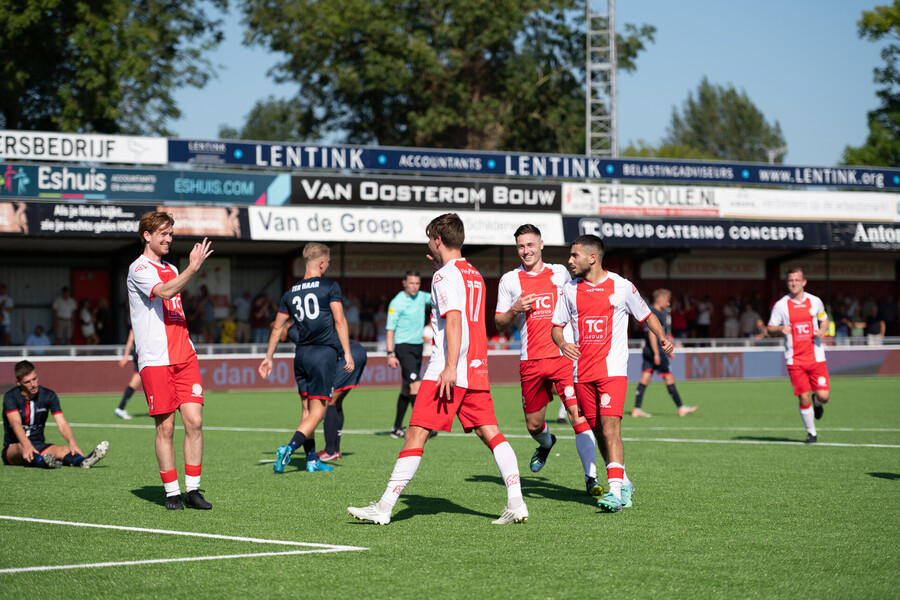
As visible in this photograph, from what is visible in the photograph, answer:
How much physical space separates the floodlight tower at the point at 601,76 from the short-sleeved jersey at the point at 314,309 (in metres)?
31.6

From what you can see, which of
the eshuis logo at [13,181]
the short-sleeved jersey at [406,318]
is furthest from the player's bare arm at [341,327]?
the eshuis logo at [13,181]

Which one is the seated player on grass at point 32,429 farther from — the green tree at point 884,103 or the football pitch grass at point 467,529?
the green tree at point 884,103

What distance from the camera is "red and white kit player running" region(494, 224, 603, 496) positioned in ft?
24.8

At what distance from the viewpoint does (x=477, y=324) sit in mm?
6277

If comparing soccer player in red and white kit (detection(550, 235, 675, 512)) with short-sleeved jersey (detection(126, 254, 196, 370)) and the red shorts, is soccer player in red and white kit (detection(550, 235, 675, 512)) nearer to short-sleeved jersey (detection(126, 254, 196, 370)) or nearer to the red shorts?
the red shorts

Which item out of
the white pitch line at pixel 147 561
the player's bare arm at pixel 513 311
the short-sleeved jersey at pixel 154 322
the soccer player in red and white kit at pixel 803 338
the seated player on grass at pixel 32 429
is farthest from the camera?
the soccer player in red and white kit at pixel 803 338

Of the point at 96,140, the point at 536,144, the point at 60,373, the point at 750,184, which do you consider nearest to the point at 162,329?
the point at 60,373

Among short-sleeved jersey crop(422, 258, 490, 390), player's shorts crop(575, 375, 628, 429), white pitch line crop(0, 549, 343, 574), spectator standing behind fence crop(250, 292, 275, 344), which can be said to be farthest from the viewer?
spectator standing behind fence crop(250, 292, 275, 344)

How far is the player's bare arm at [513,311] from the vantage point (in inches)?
250

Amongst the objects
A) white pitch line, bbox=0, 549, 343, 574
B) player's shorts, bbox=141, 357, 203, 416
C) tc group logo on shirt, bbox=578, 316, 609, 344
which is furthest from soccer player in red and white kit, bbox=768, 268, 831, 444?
white pitch line, bbox=0, 549, 343, 574

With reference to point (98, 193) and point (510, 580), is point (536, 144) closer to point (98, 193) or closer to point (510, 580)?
point (98, 193)

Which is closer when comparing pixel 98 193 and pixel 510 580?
pixel 510 580

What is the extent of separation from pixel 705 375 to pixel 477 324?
20853 millimetres

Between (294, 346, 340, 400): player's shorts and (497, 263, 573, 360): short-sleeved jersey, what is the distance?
2.08 meters
